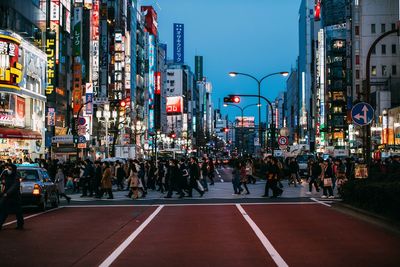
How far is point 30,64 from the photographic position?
5184cm

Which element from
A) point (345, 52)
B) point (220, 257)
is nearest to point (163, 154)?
point (345, 52)

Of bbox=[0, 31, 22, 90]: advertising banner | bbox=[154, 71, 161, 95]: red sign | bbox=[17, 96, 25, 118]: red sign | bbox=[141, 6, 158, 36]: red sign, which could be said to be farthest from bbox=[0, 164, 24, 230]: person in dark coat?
bbox=[141, 6, 158, 36]: red sign

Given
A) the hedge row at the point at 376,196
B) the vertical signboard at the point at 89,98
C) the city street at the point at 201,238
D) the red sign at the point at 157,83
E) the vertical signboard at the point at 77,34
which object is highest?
the red sign at the point at 157,83

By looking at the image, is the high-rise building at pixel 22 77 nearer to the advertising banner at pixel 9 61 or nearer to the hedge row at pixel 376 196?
the advertising banner at pixel 9 61

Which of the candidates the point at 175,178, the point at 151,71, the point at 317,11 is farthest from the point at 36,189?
the point at 317,11

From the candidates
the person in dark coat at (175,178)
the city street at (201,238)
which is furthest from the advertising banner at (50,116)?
the city street at (201,238)

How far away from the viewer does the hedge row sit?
57.8ft

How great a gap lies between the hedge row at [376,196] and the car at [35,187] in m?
10.5

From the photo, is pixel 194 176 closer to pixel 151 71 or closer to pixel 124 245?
pixel 124 245

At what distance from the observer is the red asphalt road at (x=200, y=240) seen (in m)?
11.7

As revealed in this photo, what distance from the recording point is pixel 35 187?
Answer: 74.3 feet

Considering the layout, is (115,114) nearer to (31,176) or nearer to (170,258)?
(31,176)

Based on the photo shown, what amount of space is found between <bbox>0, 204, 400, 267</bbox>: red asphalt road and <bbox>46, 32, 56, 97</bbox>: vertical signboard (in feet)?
127

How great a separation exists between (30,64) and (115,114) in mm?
35082
